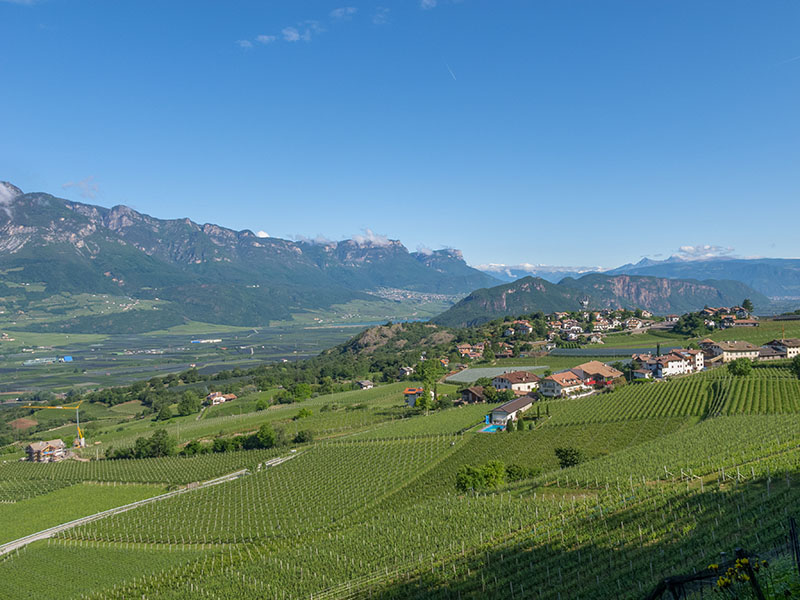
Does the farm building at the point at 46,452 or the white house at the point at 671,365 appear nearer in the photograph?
the farm building at the point at 46,452

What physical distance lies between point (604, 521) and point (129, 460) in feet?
211

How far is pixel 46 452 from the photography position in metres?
73.9

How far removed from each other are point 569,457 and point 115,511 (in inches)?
1619

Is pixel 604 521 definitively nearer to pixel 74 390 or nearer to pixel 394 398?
pixel 394 398

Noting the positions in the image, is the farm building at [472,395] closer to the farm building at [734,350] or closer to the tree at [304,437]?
the tree at [304,437]

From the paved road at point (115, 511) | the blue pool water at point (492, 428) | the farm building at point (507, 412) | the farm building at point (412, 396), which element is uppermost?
the farm building at point (507, 412)

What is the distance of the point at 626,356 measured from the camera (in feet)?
358

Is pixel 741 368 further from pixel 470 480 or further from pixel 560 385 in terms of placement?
pixel 470 480

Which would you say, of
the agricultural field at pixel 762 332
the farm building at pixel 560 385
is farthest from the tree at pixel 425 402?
the agricultural field at pixel 762 332

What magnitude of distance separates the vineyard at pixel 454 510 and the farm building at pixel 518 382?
16159mm

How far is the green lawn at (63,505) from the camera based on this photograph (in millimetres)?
47812

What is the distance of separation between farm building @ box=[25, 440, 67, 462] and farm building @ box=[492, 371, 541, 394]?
6446cm

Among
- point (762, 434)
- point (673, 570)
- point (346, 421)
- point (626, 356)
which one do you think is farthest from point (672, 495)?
point (626, 356)

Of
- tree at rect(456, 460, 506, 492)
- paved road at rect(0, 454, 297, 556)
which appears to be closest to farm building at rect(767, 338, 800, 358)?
tree at rect(456, 460, 506, 492)
